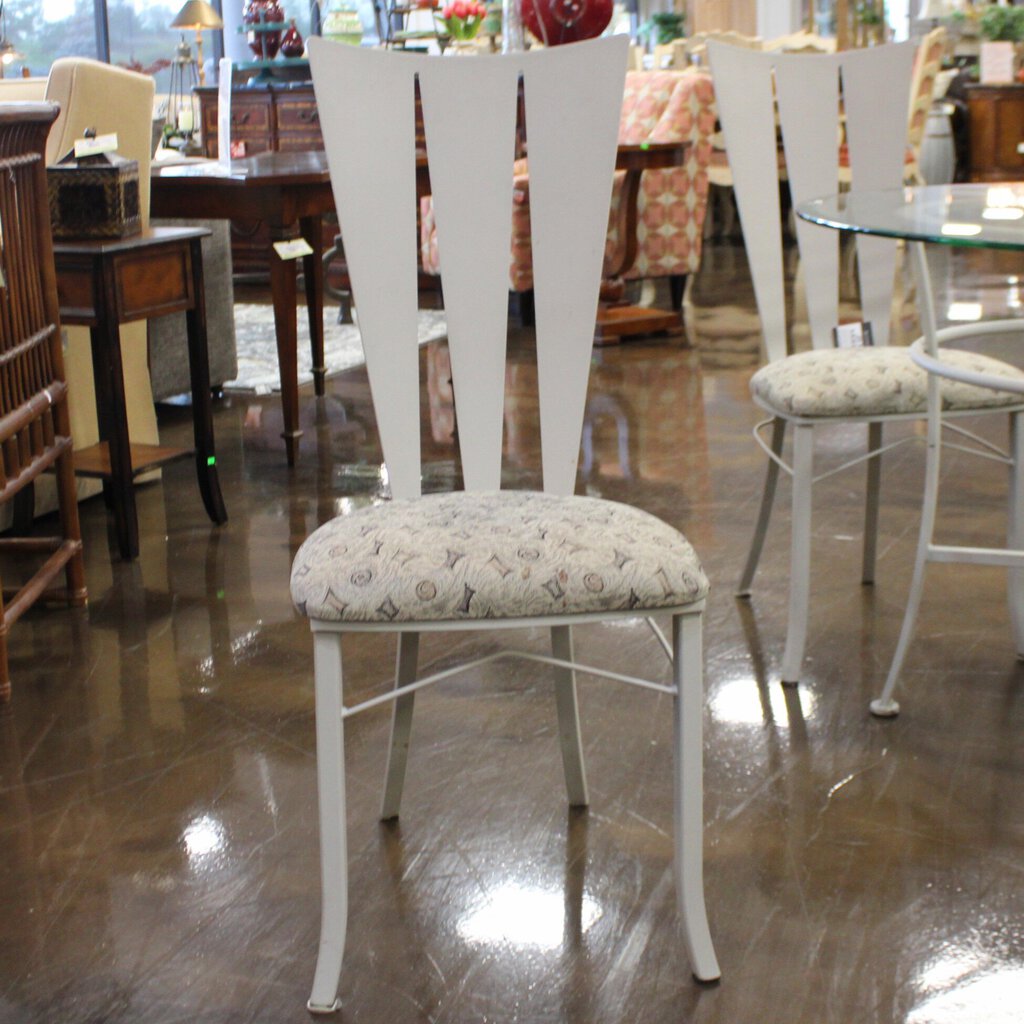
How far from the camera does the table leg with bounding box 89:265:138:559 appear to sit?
2764 mm

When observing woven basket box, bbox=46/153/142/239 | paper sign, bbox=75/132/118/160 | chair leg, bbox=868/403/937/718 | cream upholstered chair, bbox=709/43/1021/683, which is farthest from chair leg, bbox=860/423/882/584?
paper sign, bbox=75/132/118/160

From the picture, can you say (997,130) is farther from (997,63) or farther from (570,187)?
(570,187)

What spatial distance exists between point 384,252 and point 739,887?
860mm

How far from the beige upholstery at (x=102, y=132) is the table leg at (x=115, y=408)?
37 centimetres

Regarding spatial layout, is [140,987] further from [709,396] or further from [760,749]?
[709,396]

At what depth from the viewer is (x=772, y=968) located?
151 centimetres

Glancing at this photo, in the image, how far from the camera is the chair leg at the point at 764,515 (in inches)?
97.1

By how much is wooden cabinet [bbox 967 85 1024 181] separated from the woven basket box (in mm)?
8121

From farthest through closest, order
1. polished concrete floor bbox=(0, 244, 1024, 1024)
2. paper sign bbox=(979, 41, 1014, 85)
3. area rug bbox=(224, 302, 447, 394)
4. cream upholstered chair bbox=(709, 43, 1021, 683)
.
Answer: paper sign bbox=(979, 41, 1014, 85), area rug bbox=(224, 302, 447, 394), cream upholstered chair bbox=(709, 43, 1021, 683), polished concrete floor bbox=(0, 244, 1024, 1024)

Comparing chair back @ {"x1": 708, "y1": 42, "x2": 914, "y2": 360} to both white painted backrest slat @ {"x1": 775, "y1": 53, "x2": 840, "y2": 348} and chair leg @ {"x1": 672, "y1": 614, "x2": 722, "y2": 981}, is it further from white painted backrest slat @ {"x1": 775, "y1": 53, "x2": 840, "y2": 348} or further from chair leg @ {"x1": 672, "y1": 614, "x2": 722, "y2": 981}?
chair leg @ {"x1": 672, "y1": 614, "x2": 722, "y2": 981}

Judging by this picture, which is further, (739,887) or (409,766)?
(409,766)

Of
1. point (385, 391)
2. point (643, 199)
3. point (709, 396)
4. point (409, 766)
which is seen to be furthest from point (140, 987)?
point (643, 199)

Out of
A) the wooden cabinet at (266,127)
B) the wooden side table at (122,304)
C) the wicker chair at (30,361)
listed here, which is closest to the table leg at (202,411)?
the wooden side table at (122,304)

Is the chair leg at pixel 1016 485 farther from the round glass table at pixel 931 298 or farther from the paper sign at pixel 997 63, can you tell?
the paper sign at pixel 997 63
